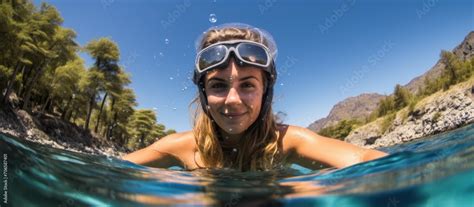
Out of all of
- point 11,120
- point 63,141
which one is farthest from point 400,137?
point 11,120

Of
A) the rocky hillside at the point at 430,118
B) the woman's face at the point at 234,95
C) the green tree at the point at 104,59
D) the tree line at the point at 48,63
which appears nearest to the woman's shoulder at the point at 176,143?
the woman's face at the point at 234,95

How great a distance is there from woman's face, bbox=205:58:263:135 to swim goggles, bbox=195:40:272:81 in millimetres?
96

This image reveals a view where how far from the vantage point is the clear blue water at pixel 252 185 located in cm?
305

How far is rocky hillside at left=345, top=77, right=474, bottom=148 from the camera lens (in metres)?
40.0

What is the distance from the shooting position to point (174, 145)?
4.42m

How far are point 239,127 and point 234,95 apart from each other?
0.36 m

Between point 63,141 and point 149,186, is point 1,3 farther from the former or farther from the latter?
point 149,186

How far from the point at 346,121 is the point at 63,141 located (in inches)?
2504

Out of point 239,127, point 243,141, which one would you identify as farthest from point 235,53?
point 243,141

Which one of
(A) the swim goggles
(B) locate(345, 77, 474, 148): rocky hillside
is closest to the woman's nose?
(A) the swim goggles

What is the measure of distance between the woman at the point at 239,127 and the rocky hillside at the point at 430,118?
125 feet

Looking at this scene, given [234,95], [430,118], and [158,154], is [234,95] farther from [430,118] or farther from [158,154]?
[430,118]

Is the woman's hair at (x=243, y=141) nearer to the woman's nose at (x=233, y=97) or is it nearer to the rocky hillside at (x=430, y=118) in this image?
the woman's nose at (x=233, y=97)

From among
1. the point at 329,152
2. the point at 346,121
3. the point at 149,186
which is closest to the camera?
the point at 149,186
